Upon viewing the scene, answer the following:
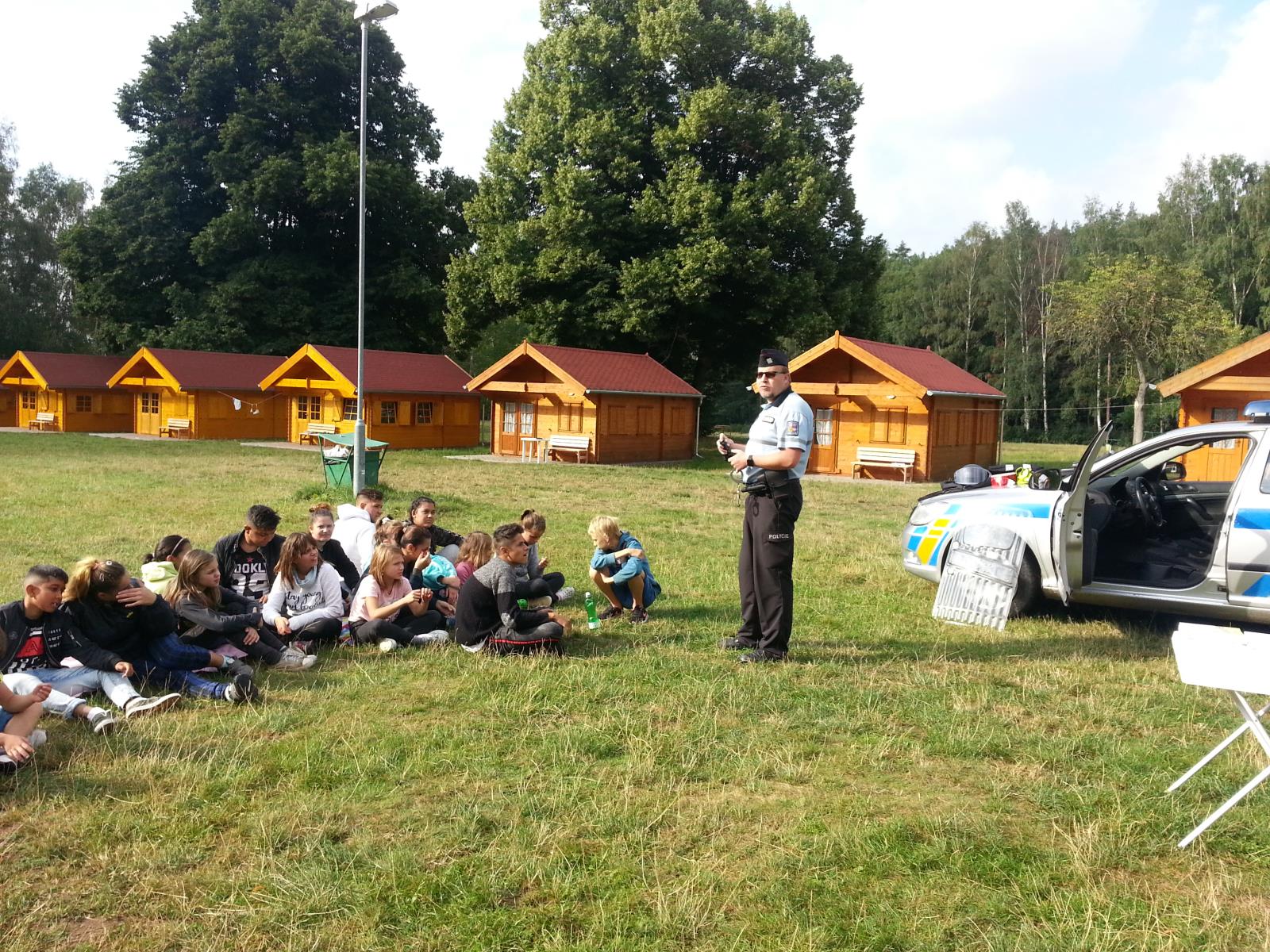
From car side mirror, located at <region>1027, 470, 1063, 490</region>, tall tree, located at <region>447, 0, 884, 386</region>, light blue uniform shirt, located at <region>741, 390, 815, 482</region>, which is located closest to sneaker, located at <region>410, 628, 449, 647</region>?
light blue uniform shirt, located at <region>741, 390, 815, 482</region>

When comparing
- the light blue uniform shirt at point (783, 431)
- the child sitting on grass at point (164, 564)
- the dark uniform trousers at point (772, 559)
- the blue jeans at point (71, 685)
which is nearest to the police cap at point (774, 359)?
the light blue uniform shirt at point (783, 431)

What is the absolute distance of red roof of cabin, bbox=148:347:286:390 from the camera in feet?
126

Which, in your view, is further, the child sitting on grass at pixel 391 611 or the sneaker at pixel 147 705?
the child sitting on grass at pixel 391 611

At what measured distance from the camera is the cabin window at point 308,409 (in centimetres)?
3694

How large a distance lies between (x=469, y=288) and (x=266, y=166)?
1094cm

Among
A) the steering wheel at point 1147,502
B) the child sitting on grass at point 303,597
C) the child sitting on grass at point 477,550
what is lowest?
the child sitting on grass at point 303,597

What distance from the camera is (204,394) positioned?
38.9 m

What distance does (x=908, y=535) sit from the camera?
31.0 ft

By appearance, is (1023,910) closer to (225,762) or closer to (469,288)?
(225,762)

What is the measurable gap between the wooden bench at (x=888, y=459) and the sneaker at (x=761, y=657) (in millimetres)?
20513

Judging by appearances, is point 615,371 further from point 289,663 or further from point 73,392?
point 73,392

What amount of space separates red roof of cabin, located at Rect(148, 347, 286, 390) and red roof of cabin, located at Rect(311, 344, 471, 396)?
5327mm

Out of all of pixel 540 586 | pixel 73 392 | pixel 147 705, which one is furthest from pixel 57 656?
pixel 73 392

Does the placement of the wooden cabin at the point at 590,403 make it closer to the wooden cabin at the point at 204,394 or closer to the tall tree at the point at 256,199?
the wooden cabin at the point at 204,394
